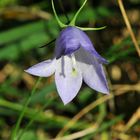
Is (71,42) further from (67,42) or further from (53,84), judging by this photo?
(53,84)

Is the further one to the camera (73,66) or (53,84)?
(53,84)

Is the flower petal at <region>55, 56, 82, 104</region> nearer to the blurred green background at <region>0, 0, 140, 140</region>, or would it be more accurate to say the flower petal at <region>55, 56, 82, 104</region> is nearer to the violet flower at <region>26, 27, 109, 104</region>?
the violet flower at <region>26, 27, 109, 104</region>

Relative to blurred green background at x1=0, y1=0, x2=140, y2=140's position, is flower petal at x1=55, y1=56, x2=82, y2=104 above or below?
above

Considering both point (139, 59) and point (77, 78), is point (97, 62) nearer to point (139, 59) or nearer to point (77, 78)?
point (77, 78)

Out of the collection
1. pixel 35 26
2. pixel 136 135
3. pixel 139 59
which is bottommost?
pixel 136 135

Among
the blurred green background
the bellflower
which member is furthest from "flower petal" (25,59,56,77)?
the blurred green background

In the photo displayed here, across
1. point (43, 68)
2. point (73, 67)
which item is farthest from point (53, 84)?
point (43, 68)

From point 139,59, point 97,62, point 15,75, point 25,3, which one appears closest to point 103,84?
point 97,62
